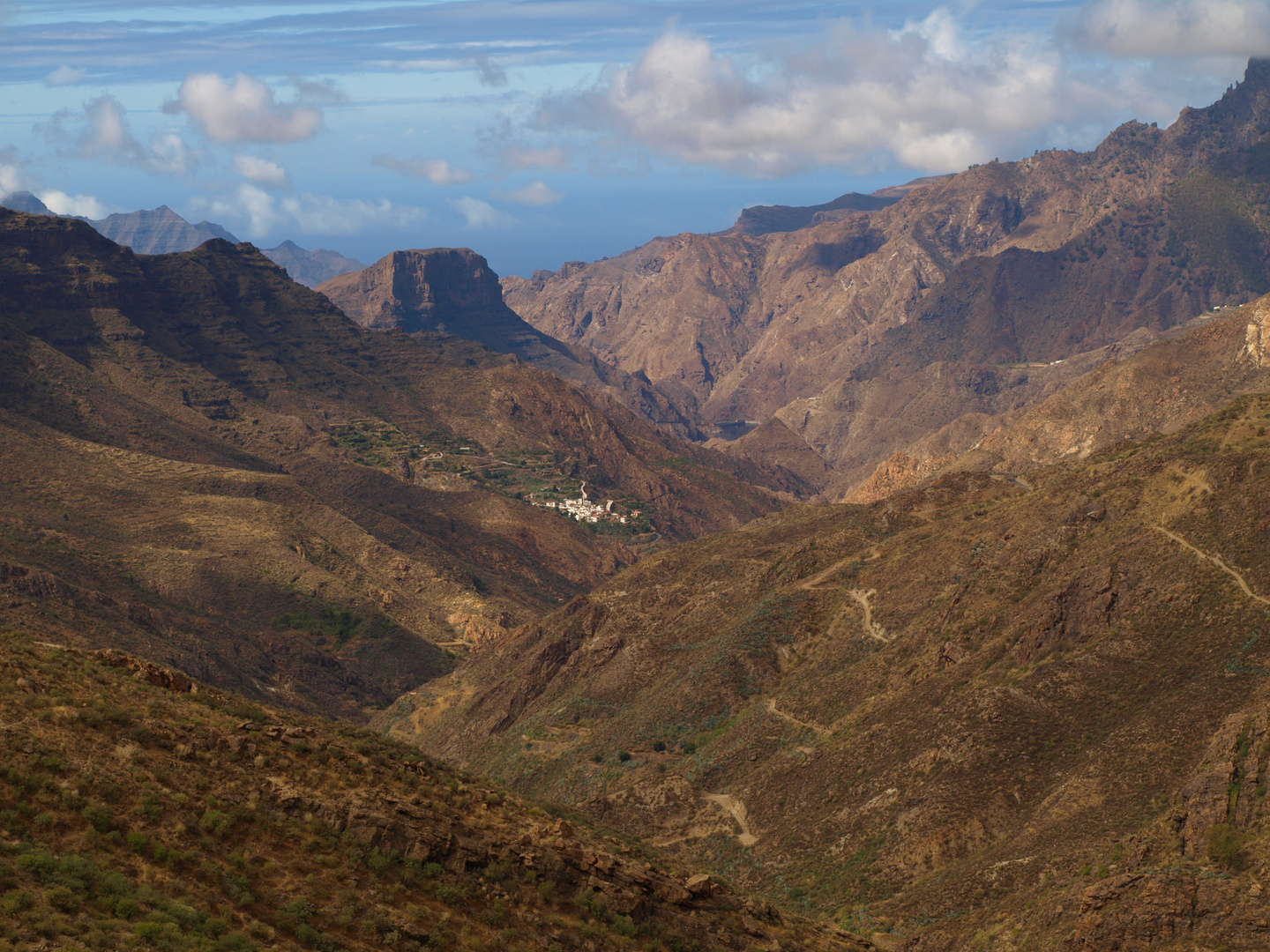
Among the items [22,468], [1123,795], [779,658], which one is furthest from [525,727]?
[22,468]

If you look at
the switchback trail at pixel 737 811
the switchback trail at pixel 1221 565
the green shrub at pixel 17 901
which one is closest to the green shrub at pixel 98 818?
the green shrub at pixel 17 901

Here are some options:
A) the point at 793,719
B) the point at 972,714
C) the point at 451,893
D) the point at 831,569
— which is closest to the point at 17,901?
the point at 451,893

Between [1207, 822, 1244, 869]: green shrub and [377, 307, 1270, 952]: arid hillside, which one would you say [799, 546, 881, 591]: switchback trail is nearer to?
[377, 307, 1270, 952]: arid hillside

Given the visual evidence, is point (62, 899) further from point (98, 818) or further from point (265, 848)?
point (265, 848)

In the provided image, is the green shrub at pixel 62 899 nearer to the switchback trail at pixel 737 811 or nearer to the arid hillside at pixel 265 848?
the arid hillside at pixel 265 848

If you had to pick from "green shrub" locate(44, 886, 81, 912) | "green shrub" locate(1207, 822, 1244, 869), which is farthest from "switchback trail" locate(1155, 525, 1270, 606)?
"green shrub" locate(44, 886, 81, 912)
